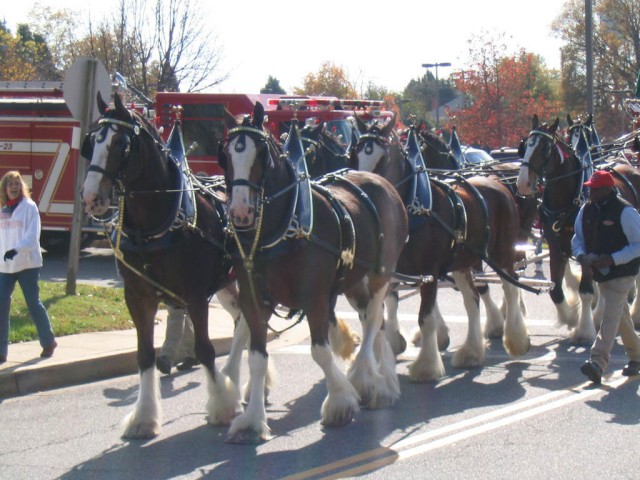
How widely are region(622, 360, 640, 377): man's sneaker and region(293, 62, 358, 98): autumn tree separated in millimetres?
59563

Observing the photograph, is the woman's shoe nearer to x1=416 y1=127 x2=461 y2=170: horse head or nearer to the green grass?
the green grass

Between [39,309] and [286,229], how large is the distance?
400cm

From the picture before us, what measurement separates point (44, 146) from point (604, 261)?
15.0 m

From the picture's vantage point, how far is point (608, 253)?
961cm

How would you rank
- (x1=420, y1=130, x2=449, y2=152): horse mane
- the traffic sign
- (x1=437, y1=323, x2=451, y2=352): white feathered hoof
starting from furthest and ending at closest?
(x1=420, y1=130, x2=449, y2=152): horse mane < the traffic sign < (x1=437, y1=323, x2=451, y2=352): white feathered hoof

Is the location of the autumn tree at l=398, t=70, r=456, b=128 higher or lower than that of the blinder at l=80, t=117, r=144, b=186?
higher

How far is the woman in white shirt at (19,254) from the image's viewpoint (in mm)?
10383

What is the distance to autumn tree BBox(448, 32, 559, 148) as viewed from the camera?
5206 centimetres

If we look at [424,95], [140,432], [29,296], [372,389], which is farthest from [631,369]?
[424,95]

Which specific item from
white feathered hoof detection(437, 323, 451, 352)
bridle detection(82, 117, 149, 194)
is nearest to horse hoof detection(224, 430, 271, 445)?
bridle detection(82, 117, 149, 194)

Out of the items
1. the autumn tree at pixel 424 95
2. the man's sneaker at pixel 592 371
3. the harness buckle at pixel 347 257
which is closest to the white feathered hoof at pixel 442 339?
the man's sneaker at pixel 592 371

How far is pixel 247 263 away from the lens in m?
7.72

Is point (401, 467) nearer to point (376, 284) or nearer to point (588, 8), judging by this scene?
point (376, 284)

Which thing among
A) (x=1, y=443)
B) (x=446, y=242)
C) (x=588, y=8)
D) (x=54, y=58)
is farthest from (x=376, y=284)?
(x=54, y=58)
